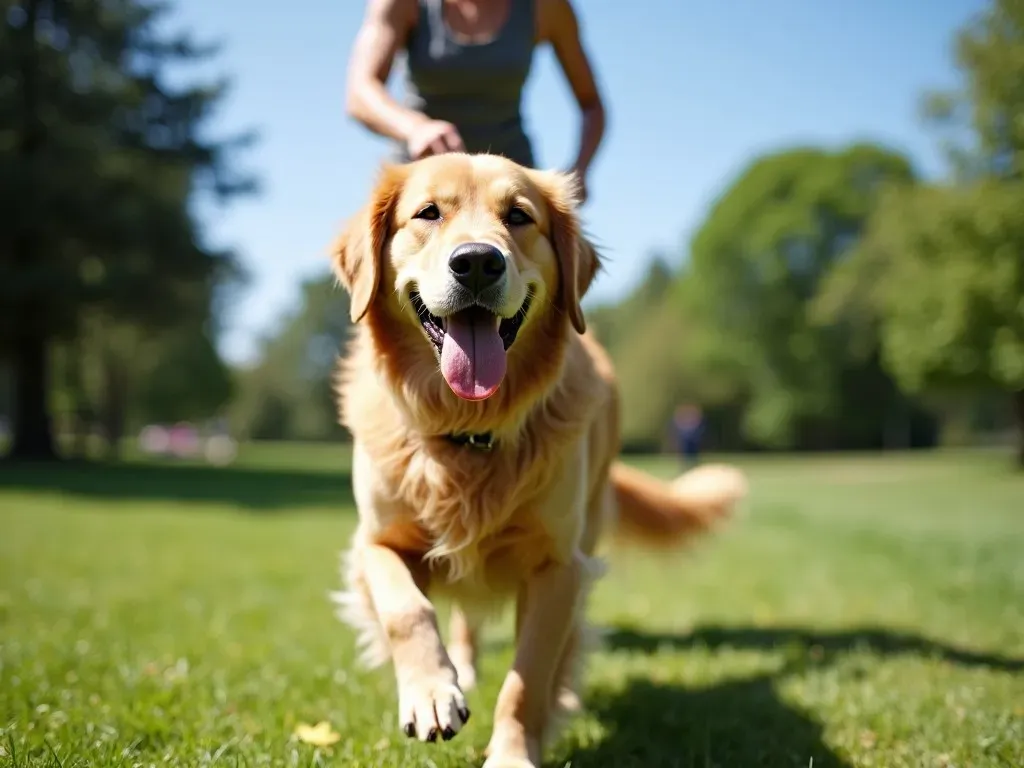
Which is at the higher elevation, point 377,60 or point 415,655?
point 377,60

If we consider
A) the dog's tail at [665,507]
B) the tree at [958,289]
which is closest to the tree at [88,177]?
the dog's tail at [665,507]

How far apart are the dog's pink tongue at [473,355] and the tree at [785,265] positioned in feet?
124

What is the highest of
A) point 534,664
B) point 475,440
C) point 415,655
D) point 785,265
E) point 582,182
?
point 582,182

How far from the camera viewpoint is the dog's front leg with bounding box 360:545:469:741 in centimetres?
207

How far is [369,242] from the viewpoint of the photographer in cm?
275

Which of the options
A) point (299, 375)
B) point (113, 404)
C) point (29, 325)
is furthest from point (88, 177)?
point (299, 375)

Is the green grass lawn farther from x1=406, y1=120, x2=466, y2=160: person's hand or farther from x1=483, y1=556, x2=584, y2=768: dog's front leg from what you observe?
x1=406, y1=120, x2=466, y2=160: person's hand

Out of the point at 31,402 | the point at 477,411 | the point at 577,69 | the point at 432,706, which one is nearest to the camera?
the point at 432,706

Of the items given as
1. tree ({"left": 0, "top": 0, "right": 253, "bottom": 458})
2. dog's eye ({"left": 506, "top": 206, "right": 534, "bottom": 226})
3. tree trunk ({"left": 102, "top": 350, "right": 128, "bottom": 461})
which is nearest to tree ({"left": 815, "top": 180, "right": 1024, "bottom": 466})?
tree ({"left": 0, "top": 0, "right": 253, "bottom": 458})

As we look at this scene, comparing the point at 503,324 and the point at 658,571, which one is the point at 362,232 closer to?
the point at 503,324

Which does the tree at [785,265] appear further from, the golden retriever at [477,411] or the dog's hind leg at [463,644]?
the golden retriever at [477,411]

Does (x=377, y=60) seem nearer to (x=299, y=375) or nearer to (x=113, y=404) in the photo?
(x=113, y=404)

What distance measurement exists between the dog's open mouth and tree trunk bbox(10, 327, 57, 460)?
2092 centimetres

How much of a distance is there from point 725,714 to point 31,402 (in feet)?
70.4
